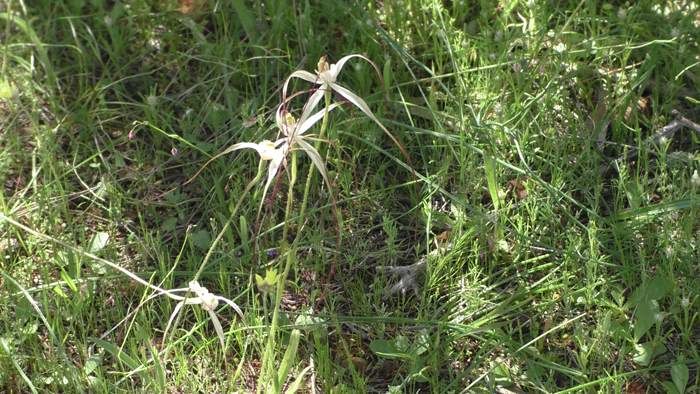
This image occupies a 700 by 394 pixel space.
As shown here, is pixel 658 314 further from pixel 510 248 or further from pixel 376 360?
pixel 376 360

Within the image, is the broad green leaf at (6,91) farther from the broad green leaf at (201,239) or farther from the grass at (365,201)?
the broad green leaf at (201,239)

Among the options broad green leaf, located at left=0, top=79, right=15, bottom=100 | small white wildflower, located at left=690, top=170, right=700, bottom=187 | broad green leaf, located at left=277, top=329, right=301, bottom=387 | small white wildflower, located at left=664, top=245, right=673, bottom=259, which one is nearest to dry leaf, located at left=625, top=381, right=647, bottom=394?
small white wildflower, located at left=664, top=245, right=673, bottom=259

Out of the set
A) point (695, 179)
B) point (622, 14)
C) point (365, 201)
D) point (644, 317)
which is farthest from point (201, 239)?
point (622, 14)

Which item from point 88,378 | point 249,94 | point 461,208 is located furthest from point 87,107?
point 461,208

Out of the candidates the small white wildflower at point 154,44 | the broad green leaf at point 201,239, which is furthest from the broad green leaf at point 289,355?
the small white wildflower at point 154,44

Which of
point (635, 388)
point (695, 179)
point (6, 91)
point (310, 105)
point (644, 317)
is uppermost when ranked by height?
point (310, 105)

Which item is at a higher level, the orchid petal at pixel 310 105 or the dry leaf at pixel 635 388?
the orchid petal at pixel 310 105

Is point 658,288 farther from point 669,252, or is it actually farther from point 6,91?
point 6,91

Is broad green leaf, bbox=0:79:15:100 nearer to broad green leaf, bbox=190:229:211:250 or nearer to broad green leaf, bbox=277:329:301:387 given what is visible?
broad green leaf, bbox=190:229:211:250
